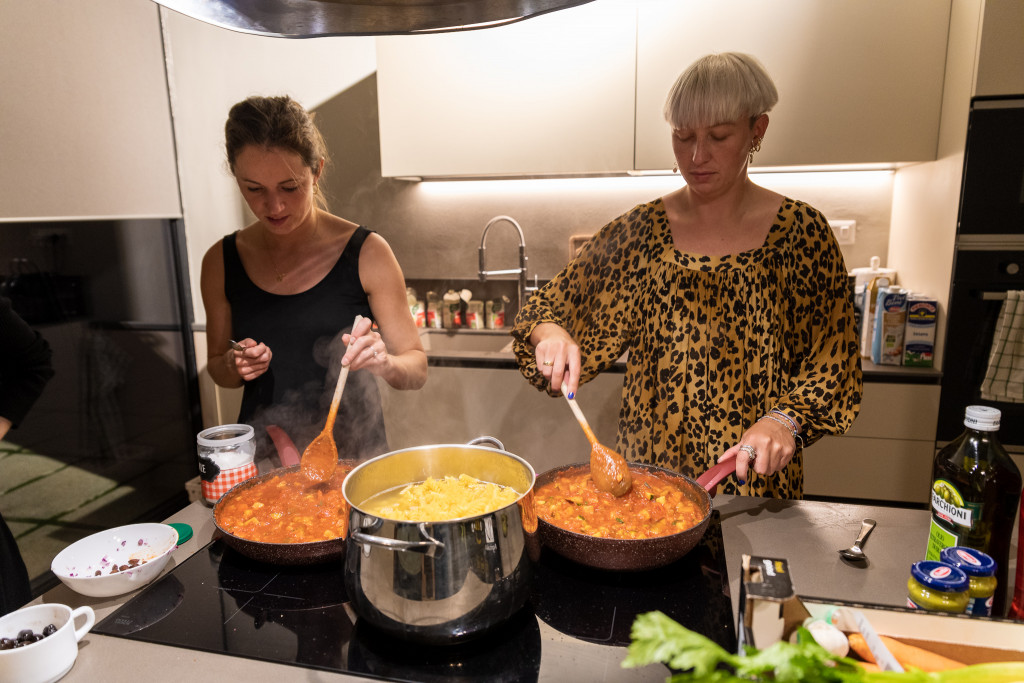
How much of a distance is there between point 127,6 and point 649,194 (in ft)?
7.35

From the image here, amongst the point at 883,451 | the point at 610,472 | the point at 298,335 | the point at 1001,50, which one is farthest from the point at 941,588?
the point at 1001,50

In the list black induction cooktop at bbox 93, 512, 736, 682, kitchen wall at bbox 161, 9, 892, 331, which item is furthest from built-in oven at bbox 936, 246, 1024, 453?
black induction cooktop at bbox 93, 512, 736, 682

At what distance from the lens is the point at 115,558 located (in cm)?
98

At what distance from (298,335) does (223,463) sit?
1.96ft

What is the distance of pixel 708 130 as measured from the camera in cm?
138

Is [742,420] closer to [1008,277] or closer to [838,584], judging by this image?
[838,584]

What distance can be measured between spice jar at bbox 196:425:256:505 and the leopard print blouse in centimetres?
62

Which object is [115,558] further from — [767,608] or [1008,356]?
[1008,356]

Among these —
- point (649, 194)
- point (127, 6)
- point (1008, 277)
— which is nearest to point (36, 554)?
point (127, 6)

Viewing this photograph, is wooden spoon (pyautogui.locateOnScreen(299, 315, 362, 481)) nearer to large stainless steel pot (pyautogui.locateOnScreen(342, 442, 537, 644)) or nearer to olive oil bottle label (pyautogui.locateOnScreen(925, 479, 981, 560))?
large stainless steel pot (pyautogui.locateOnScreen(342, 442, 537, 644))

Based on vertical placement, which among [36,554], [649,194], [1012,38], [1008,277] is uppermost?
[1012,38]

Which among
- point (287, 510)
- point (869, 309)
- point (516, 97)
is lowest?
point (287, 510)

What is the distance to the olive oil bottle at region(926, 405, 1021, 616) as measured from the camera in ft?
2.63

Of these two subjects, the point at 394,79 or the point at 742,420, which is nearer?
the point at 742,420
